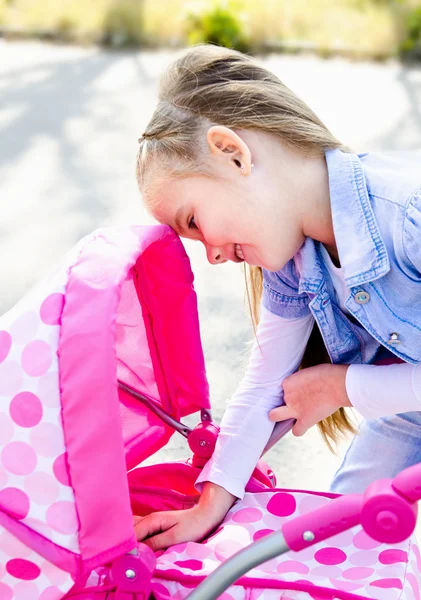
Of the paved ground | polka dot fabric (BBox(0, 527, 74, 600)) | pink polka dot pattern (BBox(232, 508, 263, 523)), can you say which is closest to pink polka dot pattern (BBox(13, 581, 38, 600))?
polka dot fabric (BBox(0, 527, 74, 600))

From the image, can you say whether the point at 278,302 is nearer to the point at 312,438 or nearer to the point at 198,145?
the point at 198,145

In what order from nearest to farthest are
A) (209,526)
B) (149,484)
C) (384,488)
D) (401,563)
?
1. (384,488)
2. (401,563)
3. (209,526)
4. (149,484)

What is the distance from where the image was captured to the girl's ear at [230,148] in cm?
107

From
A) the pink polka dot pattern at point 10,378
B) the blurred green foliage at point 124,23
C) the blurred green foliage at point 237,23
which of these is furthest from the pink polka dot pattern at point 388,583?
the blurred green foliage at point 124,23

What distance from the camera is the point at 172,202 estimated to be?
1.09 m

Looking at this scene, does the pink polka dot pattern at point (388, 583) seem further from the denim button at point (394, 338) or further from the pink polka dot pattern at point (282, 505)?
the denim button at point (394, 338)

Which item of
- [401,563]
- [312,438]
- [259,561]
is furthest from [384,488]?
[312,438]

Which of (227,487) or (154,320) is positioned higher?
(154,320)

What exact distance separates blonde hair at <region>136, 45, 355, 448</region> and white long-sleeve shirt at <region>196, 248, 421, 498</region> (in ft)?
0.67

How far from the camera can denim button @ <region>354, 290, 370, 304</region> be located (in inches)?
45.3

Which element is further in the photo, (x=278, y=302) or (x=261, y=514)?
(x=278, y=302)

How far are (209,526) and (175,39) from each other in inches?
156

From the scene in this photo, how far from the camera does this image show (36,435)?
2.81ft

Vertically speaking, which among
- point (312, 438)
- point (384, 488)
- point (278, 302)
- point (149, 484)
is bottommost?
point (312, 438)
